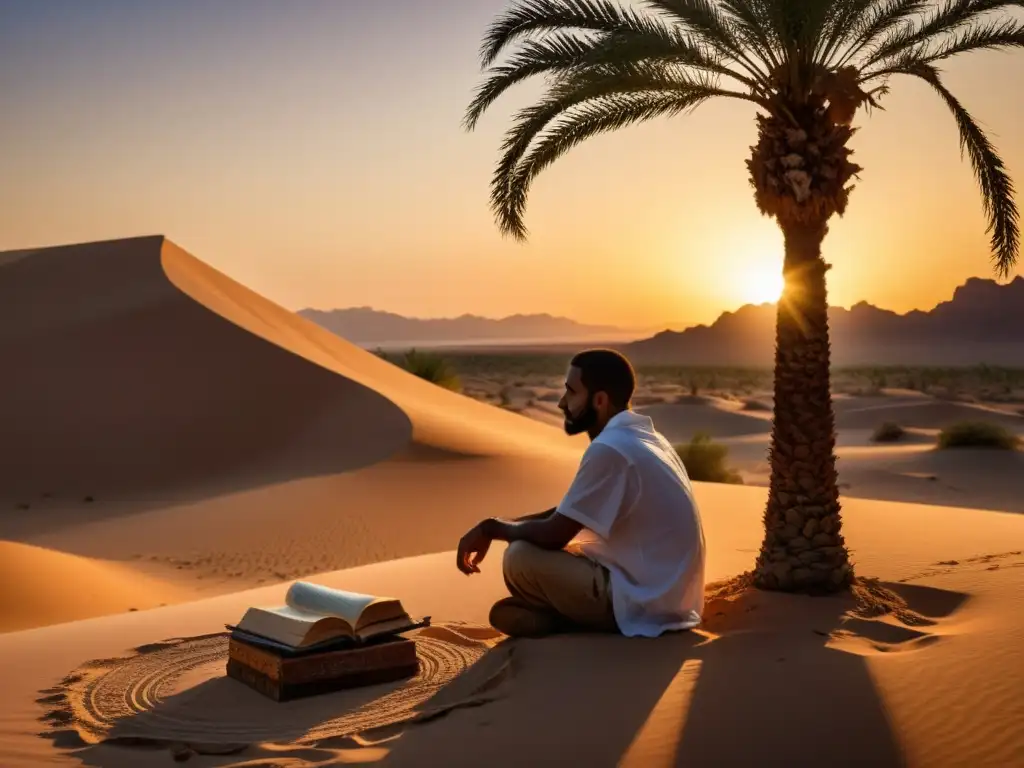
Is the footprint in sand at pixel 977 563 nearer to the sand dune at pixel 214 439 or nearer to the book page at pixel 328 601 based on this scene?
the book page at pixel 328 601

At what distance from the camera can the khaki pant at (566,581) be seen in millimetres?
5691

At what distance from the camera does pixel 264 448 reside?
2062 cm

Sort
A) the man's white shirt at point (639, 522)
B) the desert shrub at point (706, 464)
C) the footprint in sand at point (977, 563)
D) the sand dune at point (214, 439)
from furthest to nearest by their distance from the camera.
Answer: the desert shrub at point (706, 464) < the sand dune at point (214, 439) < the footprint in sand at point (977, 563) < the man's white shirt at point (639, 522)

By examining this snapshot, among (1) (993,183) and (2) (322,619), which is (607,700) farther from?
(1) (993,183)

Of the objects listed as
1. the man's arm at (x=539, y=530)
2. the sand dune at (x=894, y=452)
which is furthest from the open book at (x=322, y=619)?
the sand dune at (x=894, y=452)

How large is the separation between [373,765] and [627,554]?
1.86 meters

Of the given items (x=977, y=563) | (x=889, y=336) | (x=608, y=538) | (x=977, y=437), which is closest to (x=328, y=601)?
(x=608, y=538)

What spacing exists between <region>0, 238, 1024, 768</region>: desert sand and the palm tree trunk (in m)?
0.48

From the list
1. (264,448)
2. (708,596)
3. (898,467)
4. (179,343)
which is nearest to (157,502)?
(264,448)

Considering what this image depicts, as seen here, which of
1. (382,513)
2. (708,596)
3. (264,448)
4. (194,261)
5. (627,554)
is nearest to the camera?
(627,554)

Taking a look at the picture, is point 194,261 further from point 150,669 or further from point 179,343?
point 150,669

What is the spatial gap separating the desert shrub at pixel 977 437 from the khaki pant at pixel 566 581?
72.9 feet

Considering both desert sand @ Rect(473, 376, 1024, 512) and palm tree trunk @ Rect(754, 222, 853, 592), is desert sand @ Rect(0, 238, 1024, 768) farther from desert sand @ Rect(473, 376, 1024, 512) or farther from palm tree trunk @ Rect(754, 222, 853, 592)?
desert sand @ Rect(473, 376, 1024, 512)

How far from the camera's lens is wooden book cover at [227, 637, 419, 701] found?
17.2ft
